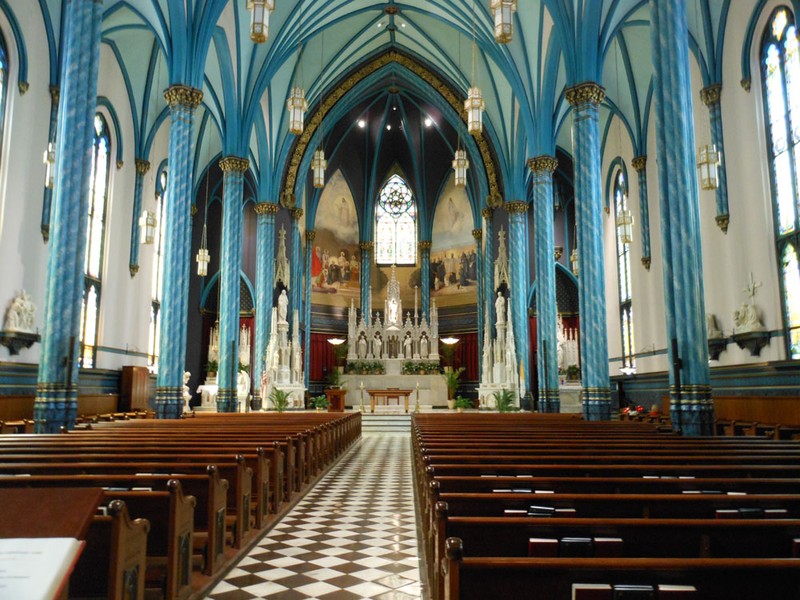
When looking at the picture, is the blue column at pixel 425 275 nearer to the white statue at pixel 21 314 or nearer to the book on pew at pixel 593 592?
the white statue at pixel 21 314

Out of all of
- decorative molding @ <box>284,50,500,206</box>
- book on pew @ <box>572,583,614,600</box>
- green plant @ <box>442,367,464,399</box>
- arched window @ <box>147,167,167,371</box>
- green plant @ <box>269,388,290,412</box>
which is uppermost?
decorative molding @ <box>284,50,500,206</box>

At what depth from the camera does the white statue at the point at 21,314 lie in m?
15.7

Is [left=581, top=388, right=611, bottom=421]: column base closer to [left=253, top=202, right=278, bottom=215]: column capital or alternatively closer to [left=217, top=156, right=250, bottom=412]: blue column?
[left=217, top=156, right=250, bottom=412]: blue column

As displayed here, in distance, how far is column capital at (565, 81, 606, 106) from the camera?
52.6 ft

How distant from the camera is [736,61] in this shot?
1697cm

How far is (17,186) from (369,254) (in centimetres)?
2340

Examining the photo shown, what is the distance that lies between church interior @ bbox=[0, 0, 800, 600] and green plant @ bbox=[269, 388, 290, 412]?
0.37 feet

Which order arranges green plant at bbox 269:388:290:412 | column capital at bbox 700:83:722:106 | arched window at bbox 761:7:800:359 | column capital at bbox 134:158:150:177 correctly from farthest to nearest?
green plant at bbox 269:388:290:412 < column capital at bbox 134:158:150:177 < column capital at bbox 700:83:722:106 < arched window at bbox 761:7:800:359

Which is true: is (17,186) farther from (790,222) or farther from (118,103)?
(790,222)

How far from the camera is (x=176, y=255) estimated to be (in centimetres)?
1655

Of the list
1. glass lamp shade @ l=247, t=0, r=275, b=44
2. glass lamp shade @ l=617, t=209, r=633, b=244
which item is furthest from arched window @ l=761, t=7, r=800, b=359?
glass lamp shade @ l=247, t=0, r=275, b=44

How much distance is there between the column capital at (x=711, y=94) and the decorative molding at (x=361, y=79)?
12.9m

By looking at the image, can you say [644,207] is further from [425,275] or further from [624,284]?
[425,275]

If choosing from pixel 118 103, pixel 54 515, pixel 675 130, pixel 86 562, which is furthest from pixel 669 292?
pixel 118 103
